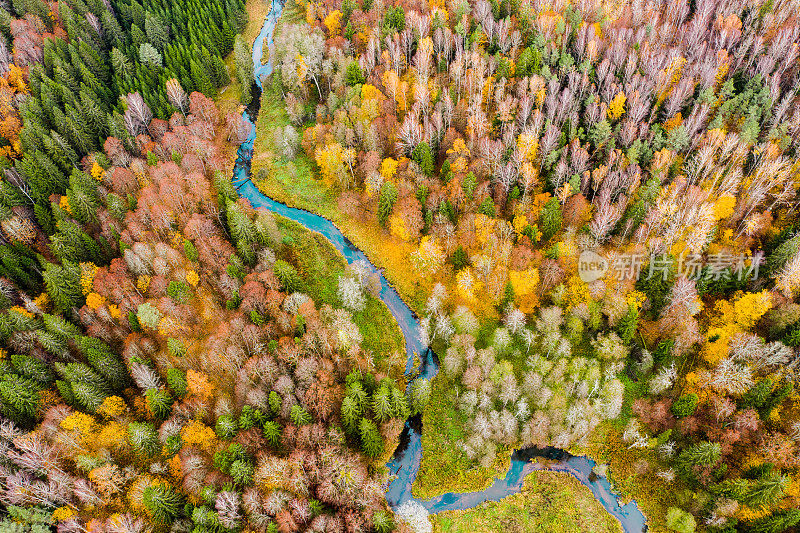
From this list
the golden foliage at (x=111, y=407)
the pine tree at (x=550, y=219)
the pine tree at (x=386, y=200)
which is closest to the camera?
the golden foliage at (x=111, y=407)

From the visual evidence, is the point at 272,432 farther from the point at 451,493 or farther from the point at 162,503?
the point at 451,493

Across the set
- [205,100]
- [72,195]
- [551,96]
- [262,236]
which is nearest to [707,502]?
[551,96]

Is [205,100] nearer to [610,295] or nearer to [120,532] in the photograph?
[120,532]

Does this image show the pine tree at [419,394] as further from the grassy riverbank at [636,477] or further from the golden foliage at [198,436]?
the golden foliage at [198,436]

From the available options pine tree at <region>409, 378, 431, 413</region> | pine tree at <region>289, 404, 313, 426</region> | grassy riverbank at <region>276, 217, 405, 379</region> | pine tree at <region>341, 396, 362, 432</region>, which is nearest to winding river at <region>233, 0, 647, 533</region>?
grassy riverbank at <region>276, 217, 405, 379</region>

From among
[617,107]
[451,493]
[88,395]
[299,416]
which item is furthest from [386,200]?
[88,395]

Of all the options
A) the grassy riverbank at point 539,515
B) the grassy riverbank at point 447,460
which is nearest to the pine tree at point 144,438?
the grassy riverbank at point 447,460
